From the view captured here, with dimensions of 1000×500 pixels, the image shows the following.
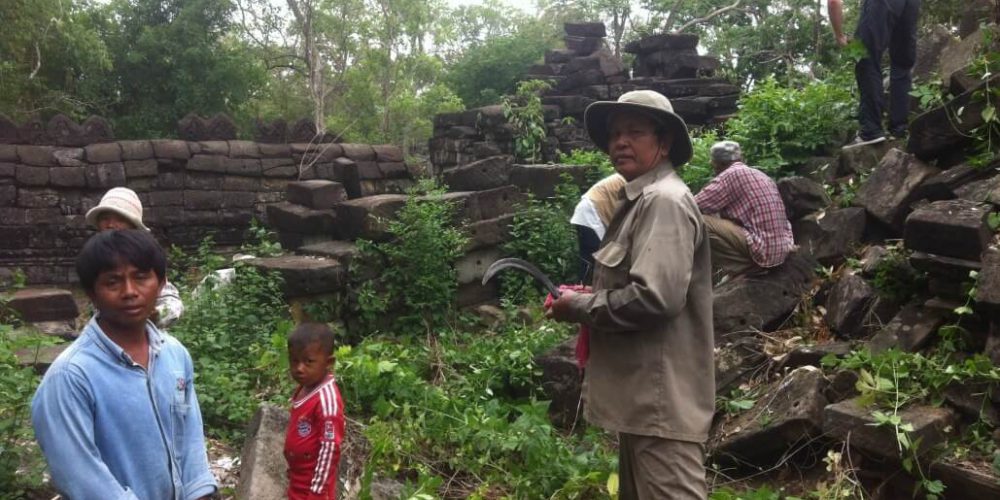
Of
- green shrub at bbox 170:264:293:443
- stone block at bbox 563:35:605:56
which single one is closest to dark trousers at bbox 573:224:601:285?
green shrub at bbox 170:264:293:443

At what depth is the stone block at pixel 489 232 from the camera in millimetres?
7832

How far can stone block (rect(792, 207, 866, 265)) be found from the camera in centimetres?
593

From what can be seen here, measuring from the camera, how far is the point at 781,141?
25.8 feet

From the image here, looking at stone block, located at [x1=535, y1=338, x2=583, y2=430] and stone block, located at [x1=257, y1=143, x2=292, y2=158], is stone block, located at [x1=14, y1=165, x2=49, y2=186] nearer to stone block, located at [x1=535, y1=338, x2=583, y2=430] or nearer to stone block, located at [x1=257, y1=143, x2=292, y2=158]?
stone block, located at [x1=257, y1=143, x2=292, y2=158]

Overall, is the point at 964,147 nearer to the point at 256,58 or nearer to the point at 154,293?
the point at 154,293

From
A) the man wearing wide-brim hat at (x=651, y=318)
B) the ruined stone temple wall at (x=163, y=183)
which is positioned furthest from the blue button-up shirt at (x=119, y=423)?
the ruined stone temple wall at (x=163, y=183)

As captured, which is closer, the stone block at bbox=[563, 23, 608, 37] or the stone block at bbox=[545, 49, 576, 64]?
the stone block at bbox=[545, 49, 576, 64]

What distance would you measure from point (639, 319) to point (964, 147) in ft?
13.2

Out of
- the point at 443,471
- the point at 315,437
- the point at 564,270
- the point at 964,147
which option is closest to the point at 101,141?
the point at 564,270

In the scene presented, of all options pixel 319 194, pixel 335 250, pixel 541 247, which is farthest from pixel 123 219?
pixel 541 247

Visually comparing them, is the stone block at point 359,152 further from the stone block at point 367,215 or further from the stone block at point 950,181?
the stone block at point 950,181

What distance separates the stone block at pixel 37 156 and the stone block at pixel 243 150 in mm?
2162

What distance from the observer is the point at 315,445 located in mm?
3223

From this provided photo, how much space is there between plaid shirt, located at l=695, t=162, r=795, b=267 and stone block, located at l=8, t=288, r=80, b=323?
18.7ft
